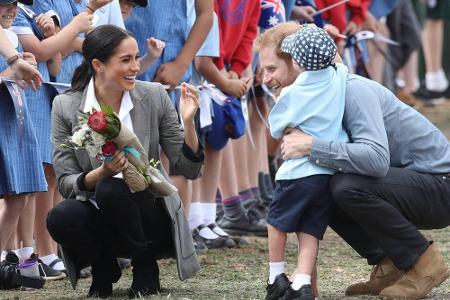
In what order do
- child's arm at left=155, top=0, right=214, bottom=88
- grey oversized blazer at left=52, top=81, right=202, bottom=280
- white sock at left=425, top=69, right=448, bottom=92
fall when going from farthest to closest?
1. white sock at left=425, top=69, right=448, bottom=92
2. child's arm at left=155, top=0, right=214, bottom=88
3. grey oversized blazer at left=52, top=81, right=202, bottom=280

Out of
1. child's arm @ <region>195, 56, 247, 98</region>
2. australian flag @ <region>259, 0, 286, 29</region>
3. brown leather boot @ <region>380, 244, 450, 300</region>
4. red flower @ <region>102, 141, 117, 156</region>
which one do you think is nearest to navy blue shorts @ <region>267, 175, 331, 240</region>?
brown leather boot @ <region>380, 244, 450, 300</region>

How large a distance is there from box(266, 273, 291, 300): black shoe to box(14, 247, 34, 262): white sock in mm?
1509

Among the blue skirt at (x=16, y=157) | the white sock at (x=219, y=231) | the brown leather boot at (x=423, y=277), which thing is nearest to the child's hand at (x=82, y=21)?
the blue skirt at (x=16, y=157)

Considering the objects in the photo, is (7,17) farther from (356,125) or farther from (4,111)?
(356,125)

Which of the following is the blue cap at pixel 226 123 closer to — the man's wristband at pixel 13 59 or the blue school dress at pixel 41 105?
the blue school dress at pixel 41 105

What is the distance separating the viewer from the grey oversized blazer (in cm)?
569

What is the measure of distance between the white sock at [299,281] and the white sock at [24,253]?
164 cm

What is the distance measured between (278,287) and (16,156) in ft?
4.98

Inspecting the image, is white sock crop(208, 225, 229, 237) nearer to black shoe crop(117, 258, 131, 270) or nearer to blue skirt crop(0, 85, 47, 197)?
black shoe crop(117, 258, 131, 270)

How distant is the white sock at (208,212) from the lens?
305 inches

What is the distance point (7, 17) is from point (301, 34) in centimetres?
149

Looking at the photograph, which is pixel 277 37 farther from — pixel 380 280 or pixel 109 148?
pixel 380 280

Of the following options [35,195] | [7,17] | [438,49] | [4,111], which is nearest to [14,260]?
[35,195]

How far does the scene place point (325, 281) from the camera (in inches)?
248
